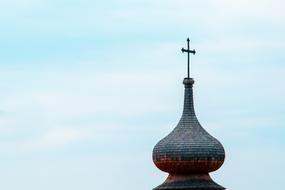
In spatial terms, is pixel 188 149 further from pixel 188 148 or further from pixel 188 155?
pixel 188 155

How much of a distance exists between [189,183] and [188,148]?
156 cm

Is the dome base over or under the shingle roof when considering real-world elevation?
under

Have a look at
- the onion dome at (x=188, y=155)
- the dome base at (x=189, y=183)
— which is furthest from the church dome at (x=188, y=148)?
the dome base at (x=189, y=183)

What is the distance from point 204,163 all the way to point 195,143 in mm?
977

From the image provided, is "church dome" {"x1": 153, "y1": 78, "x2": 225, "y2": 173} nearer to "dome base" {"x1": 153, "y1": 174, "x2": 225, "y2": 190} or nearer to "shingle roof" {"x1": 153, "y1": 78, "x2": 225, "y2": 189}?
"shingle roof" {"x1": 153, "y1": 78, "x2": 225, "y2": 189}

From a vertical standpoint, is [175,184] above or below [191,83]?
below

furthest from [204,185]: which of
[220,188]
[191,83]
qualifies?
[191,83]

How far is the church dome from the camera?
61.3 meters

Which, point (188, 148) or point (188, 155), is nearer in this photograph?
point (188, 155)

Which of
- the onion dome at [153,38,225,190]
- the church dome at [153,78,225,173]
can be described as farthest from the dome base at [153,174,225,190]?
the church dome at [153,78,225,173]

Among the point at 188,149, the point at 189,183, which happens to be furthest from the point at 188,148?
the point at 189,183

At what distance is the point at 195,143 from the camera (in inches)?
2427

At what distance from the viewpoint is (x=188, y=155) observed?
201 ft

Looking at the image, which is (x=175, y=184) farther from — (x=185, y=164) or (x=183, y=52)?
(x=183, y=52)
